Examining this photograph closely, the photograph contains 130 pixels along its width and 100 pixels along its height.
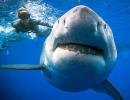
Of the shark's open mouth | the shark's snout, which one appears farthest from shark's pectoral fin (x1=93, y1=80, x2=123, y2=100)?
the shark's snout

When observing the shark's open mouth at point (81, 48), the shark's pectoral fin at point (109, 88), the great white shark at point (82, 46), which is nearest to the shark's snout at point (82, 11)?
the great white shark at point (82, 46)

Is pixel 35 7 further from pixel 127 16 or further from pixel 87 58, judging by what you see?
pixel 87 58

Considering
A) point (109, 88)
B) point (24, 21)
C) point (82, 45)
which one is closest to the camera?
point (82, 45)

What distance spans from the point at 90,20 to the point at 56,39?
65 cm

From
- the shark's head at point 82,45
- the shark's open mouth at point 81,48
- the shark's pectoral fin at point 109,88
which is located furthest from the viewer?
the shark's pectoral fin at point 109,88

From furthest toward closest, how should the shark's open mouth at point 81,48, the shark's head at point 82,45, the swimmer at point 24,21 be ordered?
the swimmer at point 24,21
the shark's open mouth at point 81,48
the shark's head at point 82,45

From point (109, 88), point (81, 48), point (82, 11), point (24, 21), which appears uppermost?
point (82, 11)

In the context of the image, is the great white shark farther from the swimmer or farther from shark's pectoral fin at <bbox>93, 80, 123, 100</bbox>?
the swimmer

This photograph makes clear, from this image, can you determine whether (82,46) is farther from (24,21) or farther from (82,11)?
(24,21)

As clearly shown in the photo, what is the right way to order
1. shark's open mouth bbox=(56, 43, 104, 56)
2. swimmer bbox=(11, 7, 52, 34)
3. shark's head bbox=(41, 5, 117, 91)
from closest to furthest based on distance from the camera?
shark's head bbox=(41, 5, 117, 91) < shark's open mouth bbox=(56, 43, 104, 56) < swimmer bbox=(11, 7, 52, 34)

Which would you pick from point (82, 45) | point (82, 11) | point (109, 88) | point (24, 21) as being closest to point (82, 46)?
point (82, 45)

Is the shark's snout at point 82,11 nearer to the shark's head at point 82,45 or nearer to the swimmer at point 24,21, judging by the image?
the shark's head at point 82,45

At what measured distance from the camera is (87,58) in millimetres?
3178

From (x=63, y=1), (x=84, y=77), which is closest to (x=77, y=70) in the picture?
(x=84, y=77)
